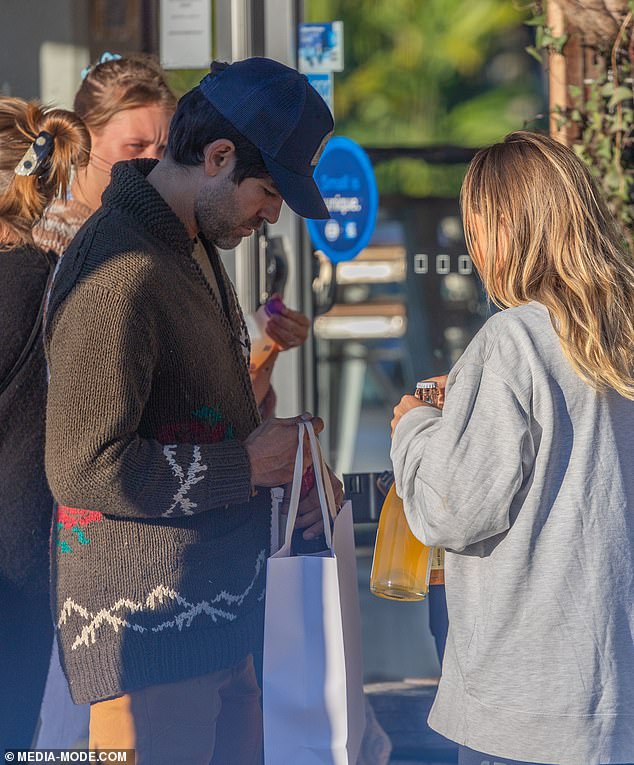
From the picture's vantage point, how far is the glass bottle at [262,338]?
2674mm

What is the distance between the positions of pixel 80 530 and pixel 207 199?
2.00 feet

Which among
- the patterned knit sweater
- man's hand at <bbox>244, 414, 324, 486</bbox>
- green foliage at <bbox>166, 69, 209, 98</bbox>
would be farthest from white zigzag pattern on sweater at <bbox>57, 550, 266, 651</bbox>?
green foliage at <bbox>166, 69, 209, 98</bbox>

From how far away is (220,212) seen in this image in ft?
6.11

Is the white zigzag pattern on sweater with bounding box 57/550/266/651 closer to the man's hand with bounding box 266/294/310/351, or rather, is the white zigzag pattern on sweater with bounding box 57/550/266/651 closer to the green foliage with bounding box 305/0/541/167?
the man's hand with bounding box 266/294/310/351

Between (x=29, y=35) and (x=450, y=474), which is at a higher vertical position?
(x=29, y=35)

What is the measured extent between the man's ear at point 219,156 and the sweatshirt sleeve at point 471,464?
55cm

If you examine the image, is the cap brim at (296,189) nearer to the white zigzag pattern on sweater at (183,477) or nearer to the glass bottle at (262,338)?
the white zigzag pattern on sweater at (183,477)

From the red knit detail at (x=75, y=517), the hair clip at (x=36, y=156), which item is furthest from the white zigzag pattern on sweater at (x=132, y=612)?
the hair clip at (x=36, y=156)

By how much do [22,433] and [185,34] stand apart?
223 centimetres

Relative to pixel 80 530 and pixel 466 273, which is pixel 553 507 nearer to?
pixel 80 530

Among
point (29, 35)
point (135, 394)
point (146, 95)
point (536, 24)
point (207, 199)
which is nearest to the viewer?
point (135, 394)

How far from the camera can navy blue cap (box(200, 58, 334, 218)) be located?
181 centimetres

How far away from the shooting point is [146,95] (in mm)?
2551

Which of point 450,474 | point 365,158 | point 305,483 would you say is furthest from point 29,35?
point 450,474
